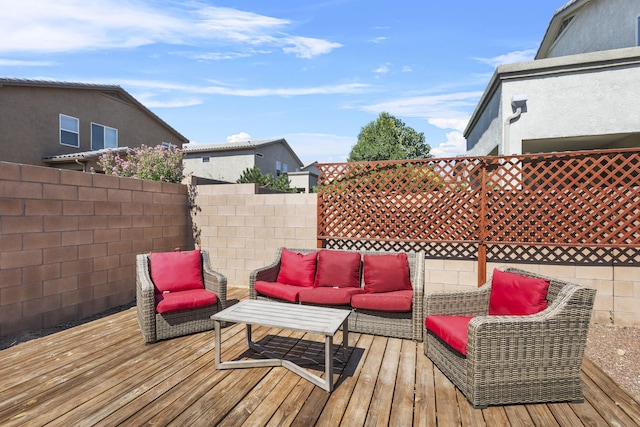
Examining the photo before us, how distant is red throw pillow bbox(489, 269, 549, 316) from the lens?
2.56m

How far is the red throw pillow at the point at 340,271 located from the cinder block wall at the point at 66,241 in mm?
2851

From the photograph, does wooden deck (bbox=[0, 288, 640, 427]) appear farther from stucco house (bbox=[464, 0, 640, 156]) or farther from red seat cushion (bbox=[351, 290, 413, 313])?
stucco house (bbox=[464, 0, 640, 156])

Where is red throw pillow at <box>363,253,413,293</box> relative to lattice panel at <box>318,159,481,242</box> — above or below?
below

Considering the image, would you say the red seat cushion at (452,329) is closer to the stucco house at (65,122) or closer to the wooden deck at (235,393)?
the wooden deck at (235,393)

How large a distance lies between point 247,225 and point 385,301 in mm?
3033

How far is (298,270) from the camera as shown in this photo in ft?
13.4

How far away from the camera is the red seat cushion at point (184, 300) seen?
11.0 feet

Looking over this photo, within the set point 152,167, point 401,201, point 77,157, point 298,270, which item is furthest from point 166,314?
point 77,157

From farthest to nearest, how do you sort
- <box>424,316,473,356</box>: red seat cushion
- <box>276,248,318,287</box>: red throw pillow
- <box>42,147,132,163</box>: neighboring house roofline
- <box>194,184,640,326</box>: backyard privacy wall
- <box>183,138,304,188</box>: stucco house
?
<box>183,138,304,188</box>: stucco house < <box>42,147,132,163</box>: neighboring house roofline < <box>194,184,640,326</box>: backyard privacy wall < <box>276,248,318,287</box>: red throw pillow < <box>424,316,473,356</box>: red seat cushion

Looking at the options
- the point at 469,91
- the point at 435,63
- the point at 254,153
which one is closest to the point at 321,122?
the point at 254,153

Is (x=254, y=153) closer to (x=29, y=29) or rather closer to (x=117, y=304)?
(x=29, y=29)

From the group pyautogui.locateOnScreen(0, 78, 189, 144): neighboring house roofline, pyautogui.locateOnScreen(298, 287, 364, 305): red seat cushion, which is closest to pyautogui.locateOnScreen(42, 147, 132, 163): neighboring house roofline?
pyautogui.locateOnScreen(0, 78, 189, 144): neighboring house roofline

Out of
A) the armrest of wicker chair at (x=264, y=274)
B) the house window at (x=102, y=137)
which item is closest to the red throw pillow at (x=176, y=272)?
the armrest of wicker chair at (x=264, y=274)

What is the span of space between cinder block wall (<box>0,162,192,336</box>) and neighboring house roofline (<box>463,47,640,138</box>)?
6334 millimetres
